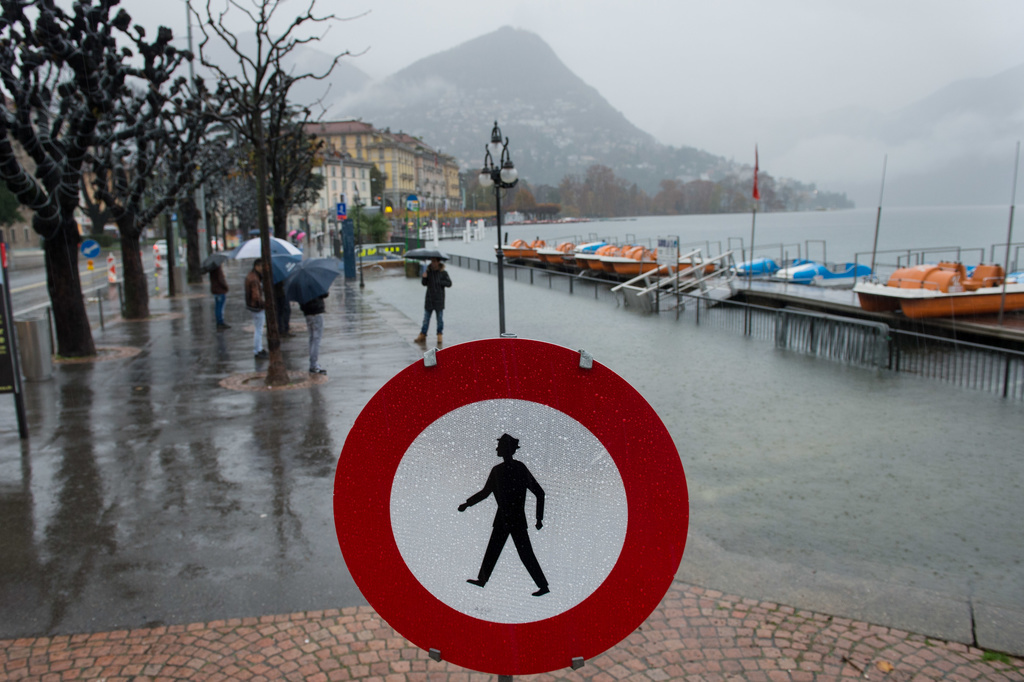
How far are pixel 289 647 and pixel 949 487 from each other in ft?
20.3

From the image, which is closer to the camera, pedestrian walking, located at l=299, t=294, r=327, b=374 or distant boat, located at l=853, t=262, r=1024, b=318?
pedestrian walking, located at l=299, t=294, r=327, b=374

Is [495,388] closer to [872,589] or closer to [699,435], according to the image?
[872,589]

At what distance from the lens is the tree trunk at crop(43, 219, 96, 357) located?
14477mm

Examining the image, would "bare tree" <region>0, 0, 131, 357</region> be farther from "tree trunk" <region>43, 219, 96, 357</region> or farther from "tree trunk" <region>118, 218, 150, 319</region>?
"tree trunk" <region>118, 218, 150, 319</region>

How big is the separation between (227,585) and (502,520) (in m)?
3.91

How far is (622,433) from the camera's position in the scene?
6.02 ft

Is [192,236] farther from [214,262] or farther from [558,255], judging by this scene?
[558,255]

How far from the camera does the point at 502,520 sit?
1.89 metres

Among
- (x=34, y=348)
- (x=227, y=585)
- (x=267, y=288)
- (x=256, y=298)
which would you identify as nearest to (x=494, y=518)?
(x=227, y=585)

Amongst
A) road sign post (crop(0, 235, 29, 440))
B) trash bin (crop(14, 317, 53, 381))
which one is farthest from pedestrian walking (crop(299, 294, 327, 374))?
road sign post (crop(0, 235, 29, 440))

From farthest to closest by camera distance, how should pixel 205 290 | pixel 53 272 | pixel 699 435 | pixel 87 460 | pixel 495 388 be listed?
1. pixel 205 290
2. pixel 53 272
3. pixel 699 435
4. pixel 87 460
5. pixel 495 388

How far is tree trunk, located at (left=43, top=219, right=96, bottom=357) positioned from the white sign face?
14.8 m

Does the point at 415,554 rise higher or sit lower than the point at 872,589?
higher

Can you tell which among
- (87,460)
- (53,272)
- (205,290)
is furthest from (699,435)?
(205,290)
